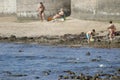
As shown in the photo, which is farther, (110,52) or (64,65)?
(110,52)

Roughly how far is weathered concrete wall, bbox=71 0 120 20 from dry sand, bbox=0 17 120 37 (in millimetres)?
545

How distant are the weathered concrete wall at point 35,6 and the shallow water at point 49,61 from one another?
27.1 feet

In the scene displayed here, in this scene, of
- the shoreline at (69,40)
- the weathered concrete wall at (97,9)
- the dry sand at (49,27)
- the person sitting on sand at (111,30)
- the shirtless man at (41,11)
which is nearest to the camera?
the shoreline at (69,40)

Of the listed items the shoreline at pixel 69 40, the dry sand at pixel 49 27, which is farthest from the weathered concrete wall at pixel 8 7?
the shoreline at pixel 69 40

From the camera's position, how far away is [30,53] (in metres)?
27.9

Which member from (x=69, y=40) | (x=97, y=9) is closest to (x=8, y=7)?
(x=97, y=9)

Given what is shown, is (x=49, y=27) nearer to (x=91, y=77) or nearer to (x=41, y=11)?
(x=41, y=11)

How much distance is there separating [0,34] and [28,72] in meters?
13.3

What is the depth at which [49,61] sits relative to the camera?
81.1 ft

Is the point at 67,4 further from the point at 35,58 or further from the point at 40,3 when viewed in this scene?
the point at 35,58

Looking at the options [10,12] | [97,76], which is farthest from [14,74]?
[10,12]

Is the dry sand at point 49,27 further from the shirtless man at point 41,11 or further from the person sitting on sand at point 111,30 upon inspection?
the person sitting on sand at point 111,30

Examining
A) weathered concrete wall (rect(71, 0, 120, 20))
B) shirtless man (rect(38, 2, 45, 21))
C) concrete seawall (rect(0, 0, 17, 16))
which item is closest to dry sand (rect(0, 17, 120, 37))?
weathered concrete wall (rect(71, 0, 120, 20))

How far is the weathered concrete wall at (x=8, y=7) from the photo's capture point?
43.9 meters
